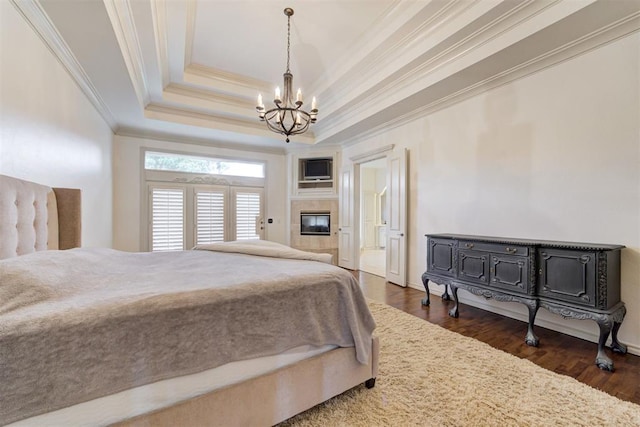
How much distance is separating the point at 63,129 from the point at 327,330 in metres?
3.26

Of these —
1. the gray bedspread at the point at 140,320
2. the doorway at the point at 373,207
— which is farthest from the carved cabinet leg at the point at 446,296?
the doorway at the point at 373,207

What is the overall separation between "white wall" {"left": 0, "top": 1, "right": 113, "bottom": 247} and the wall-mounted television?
12.7 ft

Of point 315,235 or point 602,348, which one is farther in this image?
point 315,235

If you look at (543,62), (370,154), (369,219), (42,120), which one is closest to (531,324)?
(543,62)

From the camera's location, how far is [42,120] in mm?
2299

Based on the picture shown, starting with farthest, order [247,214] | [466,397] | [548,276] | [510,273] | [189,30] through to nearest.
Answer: [247,214]
[189,30]
[510,273]
[548,276]
[466,397]

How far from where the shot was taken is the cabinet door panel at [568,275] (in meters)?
2.14

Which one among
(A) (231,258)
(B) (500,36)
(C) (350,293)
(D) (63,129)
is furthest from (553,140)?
(D) (63,129)

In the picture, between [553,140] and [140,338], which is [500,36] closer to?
[553,140]

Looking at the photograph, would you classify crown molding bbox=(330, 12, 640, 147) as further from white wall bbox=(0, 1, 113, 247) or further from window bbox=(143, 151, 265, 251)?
white wall bbox=(0, 1, 113, 247)

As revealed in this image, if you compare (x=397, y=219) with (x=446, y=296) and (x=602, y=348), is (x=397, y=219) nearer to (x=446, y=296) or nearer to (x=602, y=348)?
(x=446, y=296)

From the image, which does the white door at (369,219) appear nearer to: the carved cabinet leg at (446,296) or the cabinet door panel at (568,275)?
the carved cabinet leg at (446,296)

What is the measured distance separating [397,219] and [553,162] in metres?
2.13

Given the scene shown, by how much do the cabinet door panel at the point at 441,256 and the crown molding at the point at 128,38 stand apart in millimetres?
3934
